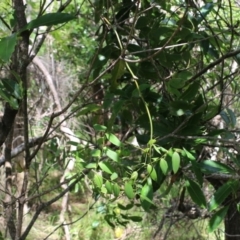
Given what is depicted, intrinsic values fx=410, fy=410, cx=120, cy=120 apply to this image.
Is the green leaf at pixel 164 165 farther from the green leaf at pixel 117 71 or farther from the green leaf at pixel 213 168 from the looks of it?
the green leaf at pixel 117 71

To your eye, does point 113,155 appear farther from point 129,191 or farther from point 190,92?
point 190,92

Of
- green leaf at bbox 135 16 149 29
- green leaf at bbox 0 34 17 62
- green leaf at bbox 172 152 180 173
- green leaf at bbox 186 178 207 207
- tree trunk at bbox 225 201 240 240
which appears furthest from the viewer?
tree trunk at bbox 225 201 240 240

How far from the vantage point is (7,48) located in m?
0.53

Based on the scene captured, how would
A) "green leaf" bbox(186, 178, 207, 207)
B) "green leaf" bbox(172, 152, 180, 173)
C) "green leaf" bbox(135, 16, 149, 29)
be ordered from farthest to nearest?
"green leaf" bbox(135, 16, 149, 29) → "green leaf" bbox(186, 178, 207, 207) → "green leaf" bbox(172, 152, 180, 173)

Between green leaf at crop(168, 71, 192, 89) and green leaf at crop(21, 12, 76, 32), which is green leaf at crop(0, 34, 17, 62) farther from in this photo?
green leaf at crop(168, 71, 192, 89)

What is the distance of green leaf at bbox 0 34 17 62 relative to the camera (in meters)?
0.52

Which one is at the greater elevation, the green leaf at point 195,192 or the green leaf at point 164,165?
the green leaf at point 164,165

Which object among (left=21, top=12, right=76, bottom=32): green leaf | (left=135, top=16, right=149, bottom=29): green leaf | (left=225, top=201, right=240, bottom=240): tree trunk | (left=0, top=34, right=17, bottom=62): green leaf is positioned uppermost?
(left=135, top=16, right=149, bottom=29): green leaf

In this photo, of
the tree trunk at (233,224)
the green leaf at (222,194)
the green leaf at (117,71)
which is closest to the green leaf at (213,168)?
the green leaf at (222,194)

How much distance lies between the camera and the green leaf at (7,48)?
1.69 ft

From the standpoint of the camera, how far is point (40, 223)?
3174mm

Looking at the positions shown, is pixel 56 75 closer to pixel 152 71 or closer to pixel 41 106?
pixel 41 106

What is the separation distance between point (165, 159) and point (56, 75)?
2401 mm

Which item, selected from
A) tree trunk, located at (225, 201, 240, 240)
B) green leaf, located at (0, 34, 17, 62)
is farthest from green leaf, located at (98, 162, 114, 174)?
tree trunk, located at (225, 201, 240, 240)
